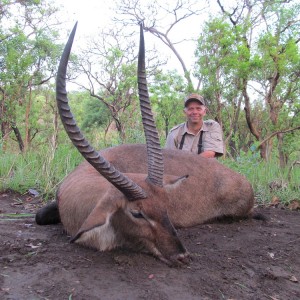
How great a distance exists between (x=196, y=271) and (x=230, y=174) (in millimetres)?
2260

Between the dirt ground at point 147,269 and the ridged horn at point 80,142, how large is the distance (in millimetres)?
558

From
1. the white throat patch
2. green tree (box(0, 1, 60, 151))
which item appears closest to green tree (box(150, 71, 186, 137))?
green tree (box(0, 1, 60, 151))

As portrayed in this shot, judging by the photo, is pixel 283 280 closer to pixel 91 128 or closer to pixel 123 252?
pixel 123 252

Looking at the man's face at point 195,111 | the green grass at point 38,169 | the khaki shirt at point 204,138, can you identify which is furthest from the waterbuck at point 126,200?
the green grass at point 38,169

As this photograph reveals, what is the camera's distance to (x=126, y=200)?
319 centimetres

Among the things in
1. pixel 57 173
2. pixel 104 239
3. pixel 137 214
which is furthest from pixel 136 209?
pixel 57 173

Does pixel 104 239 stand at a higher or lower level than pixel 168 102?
lower

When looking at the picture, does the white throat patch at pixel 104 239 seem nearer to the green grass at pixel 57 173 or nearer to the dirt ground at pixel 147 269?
the dirt ground at pixel 147 269

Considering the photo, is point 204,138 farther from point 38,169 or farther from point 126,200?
point 126,200

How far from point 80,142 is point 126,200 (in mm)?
660

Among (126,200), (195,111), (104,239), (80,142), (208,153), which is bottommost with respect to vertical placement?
(104,239)

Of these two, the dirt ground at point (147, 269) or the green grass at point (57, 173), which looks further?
the green grass at point (57, 173)

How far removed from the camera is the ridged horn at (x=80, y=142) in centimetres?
249

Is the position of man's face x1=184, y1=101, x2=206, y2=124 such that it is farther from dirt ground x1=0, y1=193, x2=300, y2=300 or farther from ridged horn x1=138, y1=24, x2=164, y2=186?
ridged horn x1=138, y1=24, x2=164, y2=186
